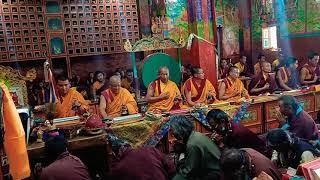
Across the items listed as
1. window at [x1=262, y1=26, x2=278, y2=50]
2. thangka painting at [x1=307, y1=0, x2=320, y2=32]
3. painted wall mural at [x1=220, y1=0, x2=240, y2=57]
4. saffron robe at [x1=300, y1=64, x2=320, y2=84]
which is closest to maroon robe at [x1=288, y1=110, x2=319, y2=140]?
saffron robe at [x1=300, y1=64, x2=320, y2=84]

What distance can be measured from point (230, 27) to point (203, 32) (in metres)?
5.17

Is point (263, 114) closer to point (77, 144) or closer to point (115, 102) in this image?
point (115, 102)

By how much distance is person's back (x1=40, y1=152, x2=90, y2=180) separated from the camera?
10.3 feet

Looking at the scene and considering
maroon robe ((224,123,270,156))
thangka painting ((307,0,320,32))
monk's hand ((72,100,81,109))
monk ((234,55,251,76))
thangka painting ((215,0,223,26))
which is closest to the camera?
maroon robe ((224,123,270,156))

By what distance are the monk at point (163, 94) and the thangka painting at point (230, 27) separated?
6.05 m

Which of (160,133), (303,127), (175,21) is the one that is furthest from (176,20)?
(303,127)

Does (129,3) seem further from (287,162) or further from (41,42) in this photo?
(287,162)

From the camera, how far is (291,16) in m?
10.4

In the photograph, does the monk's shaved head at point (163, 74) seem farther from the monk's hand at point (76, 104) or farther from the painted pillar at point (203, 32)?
the monk's hand at point (76, 104)

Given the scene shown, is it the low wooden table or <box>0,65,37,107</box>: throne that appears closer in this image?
the low wooden table

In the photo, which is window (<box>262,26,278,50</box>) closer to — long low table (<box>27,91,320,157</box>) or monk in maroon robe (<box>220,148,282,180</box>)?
long low table (<box>27,91,320,157</box>)

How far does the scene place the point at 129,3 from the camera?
10.0 metres

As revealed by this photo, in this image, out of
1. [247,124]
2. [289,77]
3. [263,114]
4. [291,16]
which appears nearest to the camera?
[247,124]

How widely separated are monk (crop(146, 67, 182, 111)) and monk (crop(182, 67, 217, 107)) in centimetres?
21
